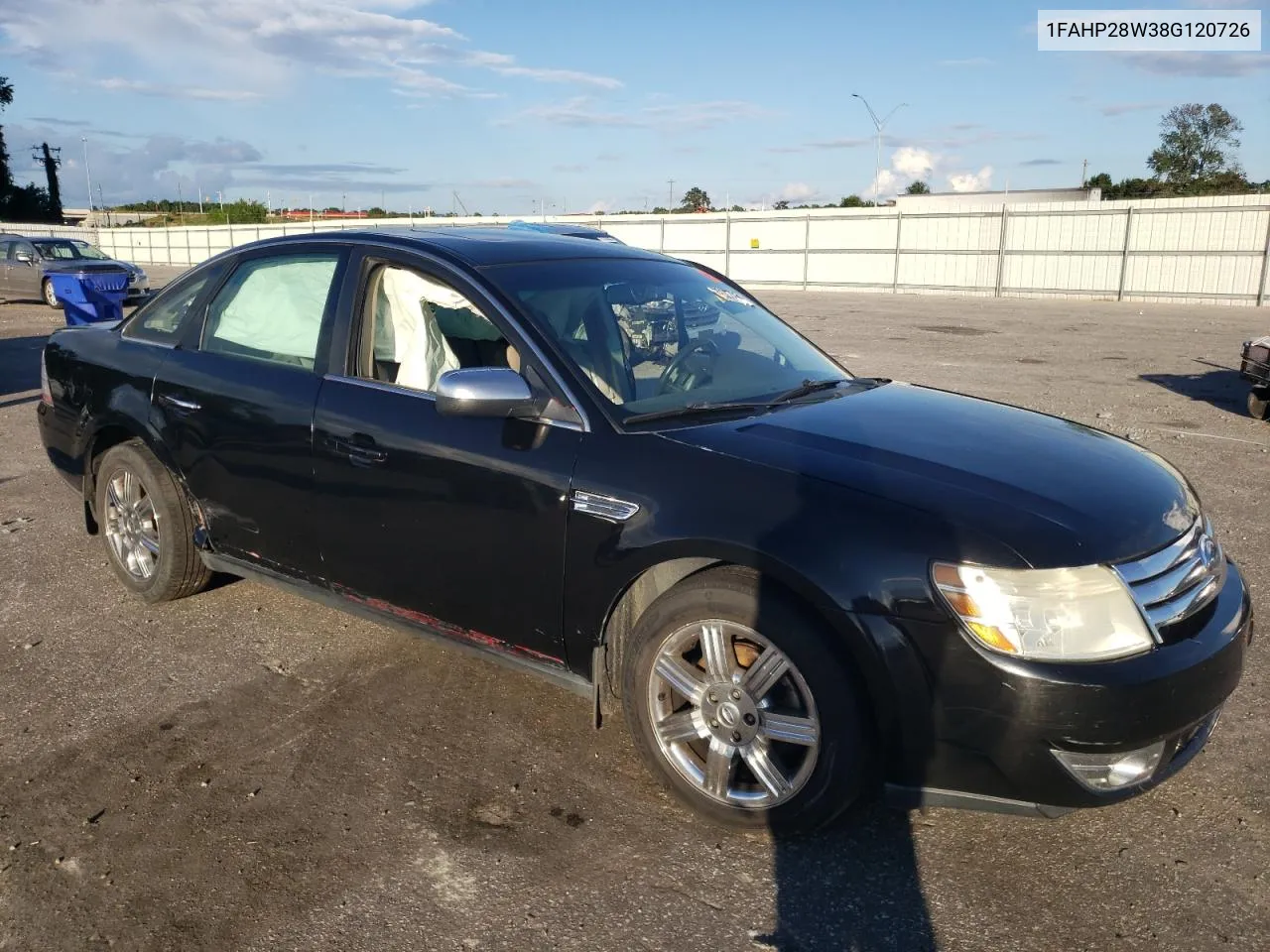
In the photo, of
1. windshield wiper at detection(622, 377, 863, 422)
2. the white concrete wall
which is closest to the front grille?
windshield wiper at detection(622, 377, 863, 422)

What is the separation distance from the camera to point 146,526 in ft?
15.5

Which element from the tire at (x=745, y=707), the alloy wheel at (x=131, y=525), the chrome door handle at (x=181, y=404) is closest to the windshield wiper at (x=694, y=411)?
the tire at (x=745, y=707)

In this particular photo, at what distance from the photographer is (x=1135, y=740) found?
8.55ft

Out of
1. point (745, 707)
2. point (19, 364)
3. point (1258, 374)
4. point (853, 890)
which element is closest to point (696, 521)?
point (745, 707)

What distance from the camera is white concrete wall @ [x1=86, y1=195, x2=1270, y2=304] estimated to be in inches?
1037

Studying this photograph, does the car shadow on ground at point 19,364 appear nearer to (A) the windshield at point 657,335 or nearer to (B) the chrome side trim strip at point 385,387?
(B) the chrome side trim strip at point 385,387

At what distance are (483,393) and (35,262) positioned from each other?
23422mm

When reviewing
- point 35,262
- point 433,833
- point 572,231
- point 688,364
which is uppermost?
point 572,231

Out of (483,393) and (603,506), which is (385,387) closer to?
(483,393)

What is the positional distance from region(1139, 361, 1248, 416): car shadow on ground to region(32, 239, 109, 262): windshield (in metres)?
21.4

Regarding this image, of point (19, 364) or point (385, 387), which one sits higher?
point (385, 387)

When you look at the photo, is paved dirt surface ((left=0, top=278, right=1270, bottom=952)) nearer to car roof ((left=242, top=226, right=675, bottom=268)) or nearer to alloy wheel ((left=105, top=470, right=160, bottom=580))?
alloy wheel ((left=105, top=470, right=160, bottom=580))

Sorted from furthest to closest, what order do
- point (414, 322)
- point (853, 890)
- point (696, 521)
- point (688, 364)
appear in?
1. point (414, 322)
2. point (688, 364)
3. point (696, 521)
4. point (853, 890)

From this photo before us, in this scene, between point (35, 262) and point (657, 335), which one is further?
point (35, 262)
